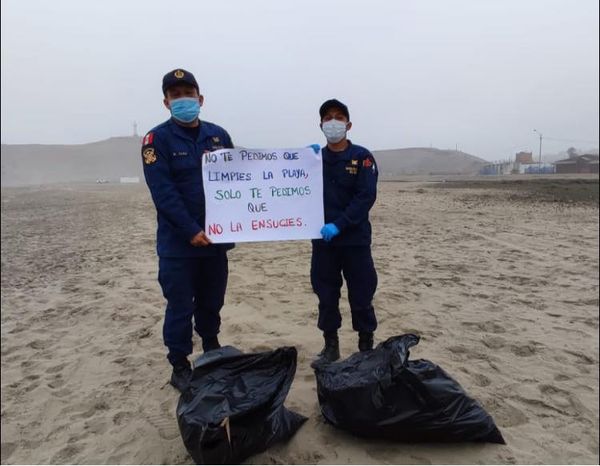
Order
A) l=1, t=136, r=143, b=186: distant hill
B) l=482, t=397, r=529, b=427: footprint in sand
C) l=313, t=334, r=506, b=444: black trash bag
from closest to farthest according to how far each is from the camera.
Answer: l=313, t=334, r=506, b=444: black trash bag < l=482, t=397, r=529, b=427: footprint in sand < l=1, t=136, r=143, b=186: distant hill

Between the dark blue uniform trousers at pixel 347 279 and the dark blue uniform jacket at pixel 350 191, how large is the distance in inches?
4.6

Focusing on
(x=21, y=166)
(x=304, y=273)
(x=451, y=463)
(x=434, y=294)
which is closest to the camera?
(x=451, y=463)

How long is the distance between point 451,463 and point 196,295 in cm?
198

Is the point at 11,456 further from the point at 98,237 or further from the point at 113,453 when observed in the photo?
the point at 98,237

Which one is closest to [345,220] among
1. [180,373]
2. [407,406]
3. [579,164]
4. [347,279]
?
[347,279]

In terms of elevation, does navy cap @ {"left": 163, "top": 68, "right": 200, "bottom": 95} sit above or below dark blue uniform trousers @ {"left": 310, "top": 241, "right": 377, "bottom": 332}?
above

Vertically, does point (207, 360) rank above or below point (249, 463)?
above

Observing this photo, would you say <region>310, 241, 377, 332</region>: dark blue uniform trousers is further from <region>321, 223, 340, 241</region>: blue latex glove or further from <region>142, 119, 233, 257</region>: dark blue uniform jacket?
<region>142, 119, 233, 257</region>: dark blue uniform jacket

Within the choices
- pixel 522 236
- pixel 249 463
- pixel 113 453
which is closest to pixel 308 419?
pixel 249 463

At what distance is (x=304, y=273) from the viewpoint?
20.9 feet

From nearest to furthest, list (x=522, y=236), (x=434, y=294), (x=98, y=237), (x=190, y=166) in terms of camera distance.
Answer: (x=190, y=166), (x=434, y=294), (x=522, y=236), (x=98, y=237)

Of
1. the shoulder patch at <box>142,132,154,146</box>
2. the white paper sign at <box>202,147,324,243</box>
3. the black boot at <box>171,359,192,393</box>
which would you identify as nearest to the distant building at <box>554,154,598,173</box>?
the white paper sign at <box>202,147,324,243</box>

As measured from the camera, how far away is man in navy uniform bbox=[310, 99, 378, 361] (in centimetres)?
308

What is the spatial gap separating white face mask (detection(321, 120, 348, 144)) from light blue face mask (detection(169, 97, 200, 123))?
918mm
